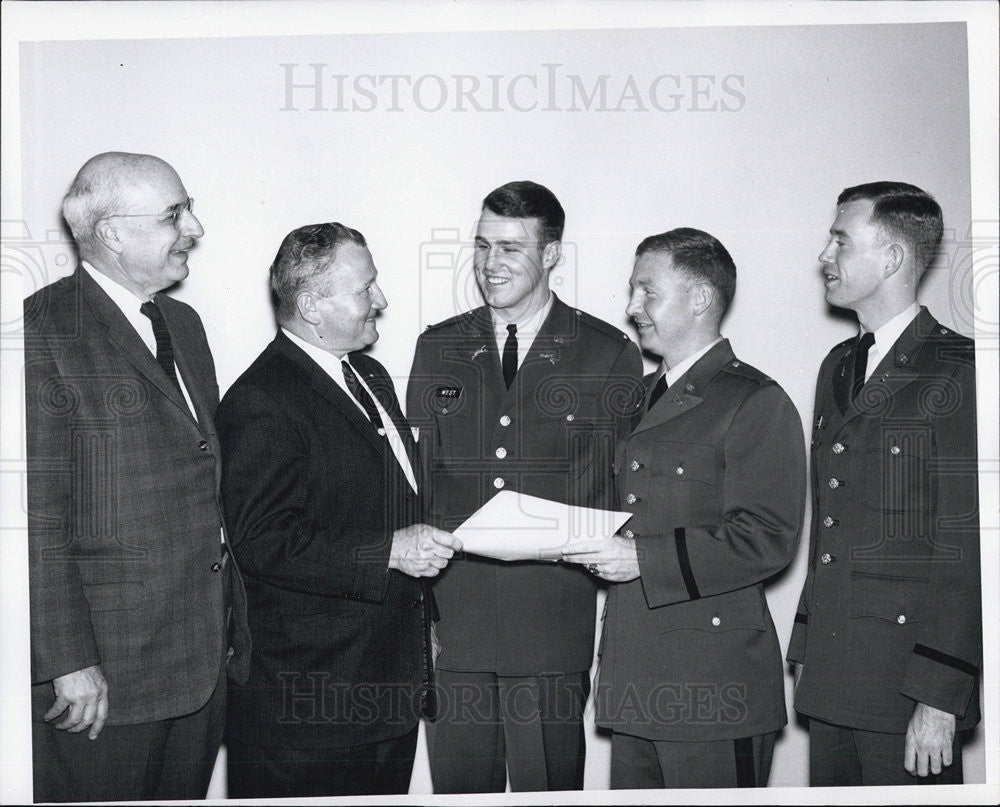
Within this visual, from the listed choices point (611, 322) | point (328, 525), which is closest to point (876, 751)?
point (611, 322)

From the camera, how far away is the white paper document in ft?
8.28

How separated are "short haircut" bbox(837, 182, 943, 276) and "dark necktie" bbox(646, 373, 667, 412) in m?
0.72

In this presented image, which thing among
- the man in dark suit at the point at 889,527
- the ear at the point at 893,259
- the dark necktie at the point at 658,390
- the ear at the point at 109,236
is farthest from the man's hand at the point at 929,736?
the ear at the point at 109,236

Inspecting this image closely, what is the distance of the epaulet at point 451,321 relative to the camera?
266cm

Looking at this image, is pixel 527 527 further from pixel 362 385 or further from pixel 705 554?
pixel 362 385

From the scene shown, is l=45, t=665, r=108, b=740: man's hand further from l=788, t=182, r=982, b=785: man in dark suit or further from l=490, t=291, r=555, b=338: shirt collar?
l=788, t=182, r=982, b=785: man in dark suit

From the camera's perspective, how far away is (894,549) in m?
2.55

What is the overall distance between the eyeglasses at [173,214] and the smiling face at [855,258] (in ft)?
5.80

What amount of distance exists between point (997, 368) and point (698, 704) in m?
1.27

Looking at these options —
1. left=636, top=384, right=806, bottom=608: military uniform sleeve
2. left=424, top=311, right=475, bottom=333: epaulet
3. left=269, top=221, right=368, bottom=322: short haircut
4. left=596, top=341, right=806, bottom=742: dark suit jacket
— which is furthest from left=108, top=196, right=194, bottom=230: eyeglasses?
left=636, top=384, right=806, bottom=608: military uniform sleeve

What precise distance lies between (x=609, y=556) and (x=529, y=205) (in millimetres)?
986

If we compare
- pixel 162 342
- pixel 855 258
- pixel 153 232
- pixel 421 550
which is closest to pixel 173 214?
pixel 153 232

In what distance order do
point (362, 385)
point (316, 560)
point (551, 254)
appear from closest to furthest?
point (316, 560) < point (362, 385) < point (551, 254)

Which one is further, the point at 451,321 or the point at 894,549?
the point at 451,321
